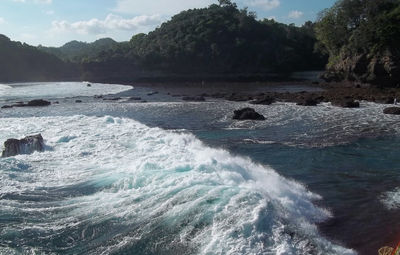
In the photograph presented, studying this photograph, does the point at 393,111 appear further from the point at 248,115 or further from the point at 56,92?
the point at 56,92

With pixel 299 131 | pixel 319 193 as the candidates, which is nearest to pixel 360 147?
pixel 299 131

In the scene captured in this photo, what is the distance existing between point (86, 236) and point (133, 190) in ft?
8.68

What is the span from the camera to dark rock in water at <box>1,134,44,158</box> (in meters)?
16.2

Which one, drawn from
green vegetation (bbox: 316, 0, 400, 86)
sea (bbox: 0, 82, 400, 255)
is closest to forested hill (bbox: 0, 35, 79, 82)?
green vegetation (bbox: 316, 0, 400, 86)

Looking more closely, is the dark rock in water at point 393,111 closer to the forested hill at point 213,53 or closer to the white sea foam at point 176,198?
Answer: the white sea foam at point 176,198

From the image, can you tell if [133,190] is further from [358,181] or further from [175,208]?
[358,181]

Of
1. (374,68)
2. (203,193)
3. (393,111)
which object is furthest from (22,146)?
(374,68)

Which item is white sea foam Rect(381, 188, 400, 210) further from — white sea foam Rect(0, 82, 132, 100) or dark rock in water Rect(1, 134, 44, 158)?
white sea foam Rect(0, 82, 132, 100)

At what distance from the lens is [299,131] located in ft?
71.4

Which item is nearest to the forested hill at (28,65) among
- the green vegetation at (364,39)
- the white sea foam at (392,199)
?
the green vegetation at (364,39)

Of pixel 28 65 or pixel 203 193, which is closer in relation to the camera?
pixel 203 193

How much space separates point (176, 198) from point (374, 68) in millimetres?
42020

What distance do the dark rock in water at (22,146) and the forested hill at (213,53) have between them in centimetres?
8170

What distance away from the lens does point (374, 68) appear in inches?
1778
